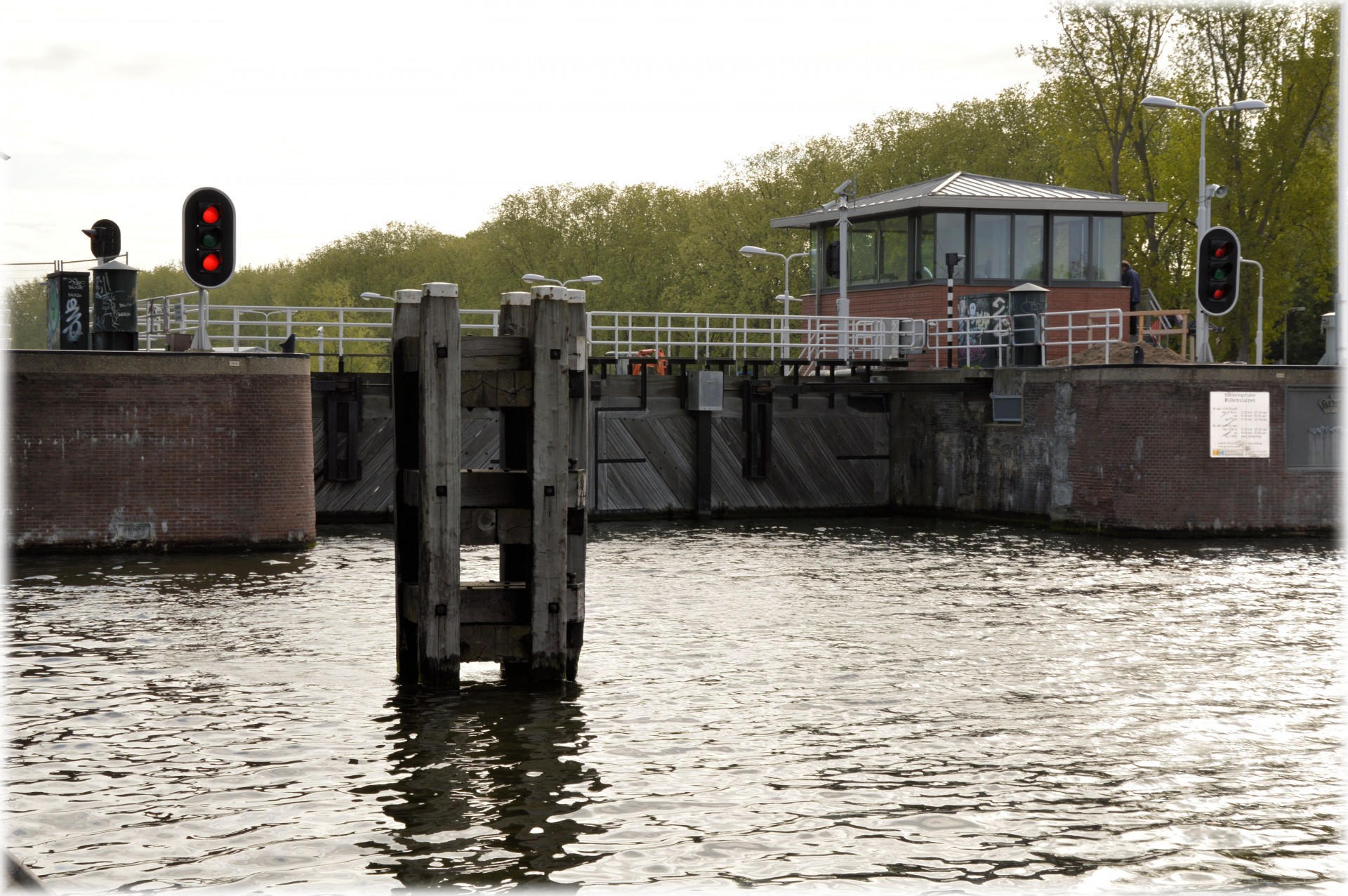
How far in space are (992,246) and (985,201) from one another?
3.75 ft

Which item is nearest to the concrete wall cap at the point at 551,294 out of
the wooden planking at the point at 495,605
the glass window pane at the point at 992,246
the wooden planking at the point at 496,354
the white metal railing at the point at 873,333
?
the wooden planking at the point at 496,354

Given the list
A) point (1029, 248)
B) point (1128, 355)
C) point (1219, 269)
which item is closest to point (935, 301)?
point (1029, 248)

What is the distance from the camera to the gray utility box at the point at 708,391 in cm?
3058

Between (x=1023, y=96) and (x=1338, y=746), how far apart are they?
177 feet

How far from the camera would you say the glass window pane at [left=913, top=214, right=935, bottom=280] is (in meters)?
34.5

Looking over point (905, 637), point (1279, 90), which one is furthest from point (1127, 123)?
point (905, 637)

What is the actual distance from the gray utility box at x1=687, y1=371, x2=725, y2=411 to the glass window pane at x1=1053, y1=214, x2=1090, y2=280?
371 inches

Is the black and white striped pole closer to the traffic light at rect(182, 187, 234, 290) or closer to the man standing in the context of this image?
the man standing

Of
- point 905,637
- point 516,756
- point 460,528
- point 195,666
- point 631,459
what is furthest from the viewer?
point 631,459

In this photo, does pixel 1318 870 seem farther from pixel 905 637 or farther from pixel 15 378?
pixel 15 378

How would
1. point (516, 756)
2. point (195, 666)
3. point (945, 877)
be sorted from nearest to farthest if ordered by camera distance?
point (945, 877)
point (516, 756)
point (195, 666)

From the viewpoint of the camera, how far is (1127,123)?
148 feet

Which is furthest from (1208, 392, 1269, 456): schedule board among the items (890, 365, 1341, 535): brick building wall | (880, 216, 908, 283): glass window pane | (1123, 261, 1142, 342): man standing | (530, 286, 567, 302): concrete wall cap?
(530, 286, 567, 302): concrete wall cap

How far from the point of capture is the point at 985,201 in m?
34.2
